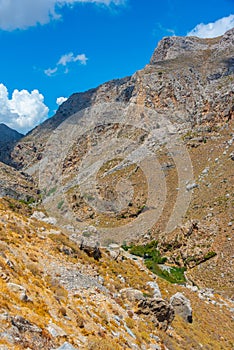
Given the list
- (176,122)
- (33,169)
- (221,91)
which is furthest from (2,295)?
(33,169)

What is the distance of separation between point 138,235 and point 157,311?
33980 mm

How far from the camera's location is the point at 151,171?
6000 centimetres

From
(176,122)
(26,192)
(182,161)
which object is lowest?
(26,192)

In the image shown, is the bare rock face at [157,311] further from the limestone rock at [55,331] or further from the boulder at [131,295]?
the limestone rock at [55,331]

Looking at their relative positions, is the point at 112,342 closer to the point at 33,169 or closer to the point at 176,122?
the point at 176,122

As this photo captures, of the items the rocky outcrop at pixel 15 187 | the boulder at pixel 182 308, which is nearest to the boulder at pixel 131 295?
the boulder at pixel 182 308

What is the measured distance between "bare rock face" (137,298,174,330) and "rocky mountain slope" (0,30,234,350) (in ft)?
0.14

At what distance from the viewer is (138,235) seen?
45750 millimetres

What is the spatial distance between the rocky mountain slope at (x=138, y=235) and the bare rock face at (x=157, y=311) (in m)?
0.04

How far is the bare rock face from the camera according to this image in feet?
38.9

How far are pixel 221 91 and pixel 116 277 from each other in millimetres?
58603

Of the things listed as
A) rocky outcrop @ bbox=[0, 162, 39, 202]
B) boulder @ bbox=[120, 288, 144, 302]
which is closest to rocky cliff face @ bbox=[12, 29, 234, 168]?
rocky outcrop @ bbox=[0, 162, 39, 202]

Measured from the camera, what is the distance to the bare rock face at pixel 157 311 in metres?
11.8

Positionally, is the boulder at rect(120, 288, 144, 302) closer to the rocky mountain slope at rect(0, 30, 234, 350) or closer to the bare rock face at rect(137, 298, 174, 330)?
the rocky mountain slope at rect(0, 30, 234, 350)
